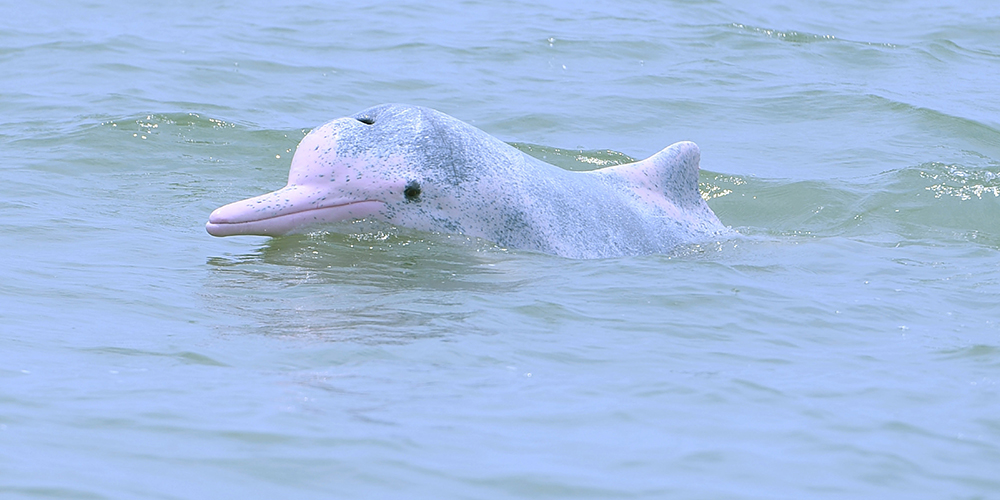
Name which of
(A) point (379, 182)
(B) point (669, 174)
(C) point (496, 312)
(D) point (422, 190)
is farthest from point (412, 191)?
(B) point (669, 174)

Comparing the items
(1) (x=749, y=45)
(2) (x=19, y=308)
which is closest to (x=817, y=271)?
(2) (x=19, y=308)

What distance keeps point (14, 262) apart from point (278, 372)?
3.14 metres

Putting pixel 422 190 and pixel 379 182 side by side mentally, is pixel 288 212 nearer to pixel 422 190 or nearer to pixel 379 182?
pixel 379 182

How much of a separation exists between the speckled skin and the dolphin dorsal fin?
84 centimetres

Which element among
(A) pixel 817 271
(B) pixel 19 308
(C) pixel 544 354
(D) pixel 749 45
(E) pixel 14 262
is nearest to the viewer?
(C) pixel 544 354

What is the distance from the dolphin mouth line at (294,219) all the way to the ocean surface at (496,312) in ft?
0.82

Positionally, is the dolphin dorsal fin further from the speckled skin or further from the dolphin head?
the dolphin head

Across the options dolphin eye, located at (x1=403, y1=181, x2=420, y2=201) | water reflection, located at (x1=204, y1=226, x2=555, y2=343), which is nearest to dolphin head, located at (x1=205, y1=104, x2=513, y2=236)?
dolphin eye, located at (x1=403, y1=181, x2=420, y2=201)

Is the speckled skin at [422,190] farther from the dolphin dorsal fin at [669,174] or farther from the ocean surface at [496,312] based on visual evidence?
the dolphin dorsal fin at [669,174]

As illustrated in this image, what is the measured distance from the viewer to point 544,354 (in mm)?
6707

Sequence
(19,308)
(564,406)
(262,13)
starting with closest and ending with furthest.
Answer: (564,406), (19,308), (262,13)

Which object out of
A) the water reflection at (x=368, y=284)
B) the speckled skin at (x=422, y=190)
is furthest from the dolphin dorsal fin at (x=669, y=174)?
the water reflection at (x=368, y=284)

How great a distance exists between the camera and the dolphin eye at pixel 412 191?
28.2 ft

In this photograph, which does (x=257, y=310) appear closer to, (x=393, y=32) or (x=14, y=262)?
(x=14, y=262)
